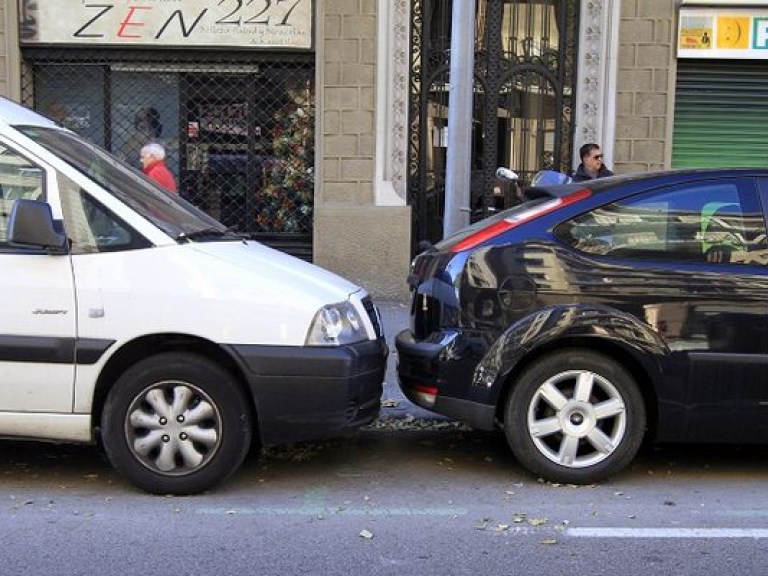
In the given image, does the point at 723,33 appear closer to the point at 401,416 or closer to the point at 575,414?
the point at 401,416

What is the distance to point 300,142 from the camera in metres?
10.8

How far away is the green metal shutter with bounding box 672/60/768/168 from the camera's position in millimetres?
10742

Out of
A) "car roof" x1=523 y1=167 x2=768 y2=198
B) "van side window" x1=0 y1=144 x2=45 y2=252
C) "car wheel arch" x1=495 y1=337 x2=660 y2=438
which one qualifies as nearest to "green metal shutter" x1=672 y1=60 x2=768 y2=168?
"car roof" x1=523 y1=167 x2=768 y2=198

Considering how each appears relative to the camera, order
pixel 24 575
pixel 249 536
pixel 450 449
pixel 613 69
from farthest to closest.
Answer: pixel 613 69
pixel 450 449
pixel 249 536
pixel 24 575

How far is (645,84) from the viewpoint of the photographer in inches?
411

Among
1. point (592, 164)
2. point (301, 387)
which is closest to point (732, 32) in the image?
point (592, 164)

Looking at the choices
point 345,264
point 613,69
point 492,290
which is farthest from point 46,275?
point 613,69

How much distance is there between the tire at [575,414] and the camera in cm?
457

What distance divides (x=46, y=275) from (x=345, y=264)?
628 centimetres

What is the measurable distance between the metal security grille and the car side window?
6.47 meters

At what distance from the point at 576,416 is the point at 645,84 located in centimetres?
697

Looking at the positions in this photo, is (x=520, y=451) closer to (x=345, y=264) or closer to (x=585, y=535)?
(x=585, y=535)

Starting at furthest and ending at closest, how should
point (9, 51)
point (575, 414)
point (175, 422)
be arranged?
point (9, 51) < point (575, 414) < point (175, 422)

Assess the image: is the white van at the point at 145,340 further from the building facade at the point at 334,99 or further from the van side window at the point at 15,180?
the building facade at the point at 334,99
